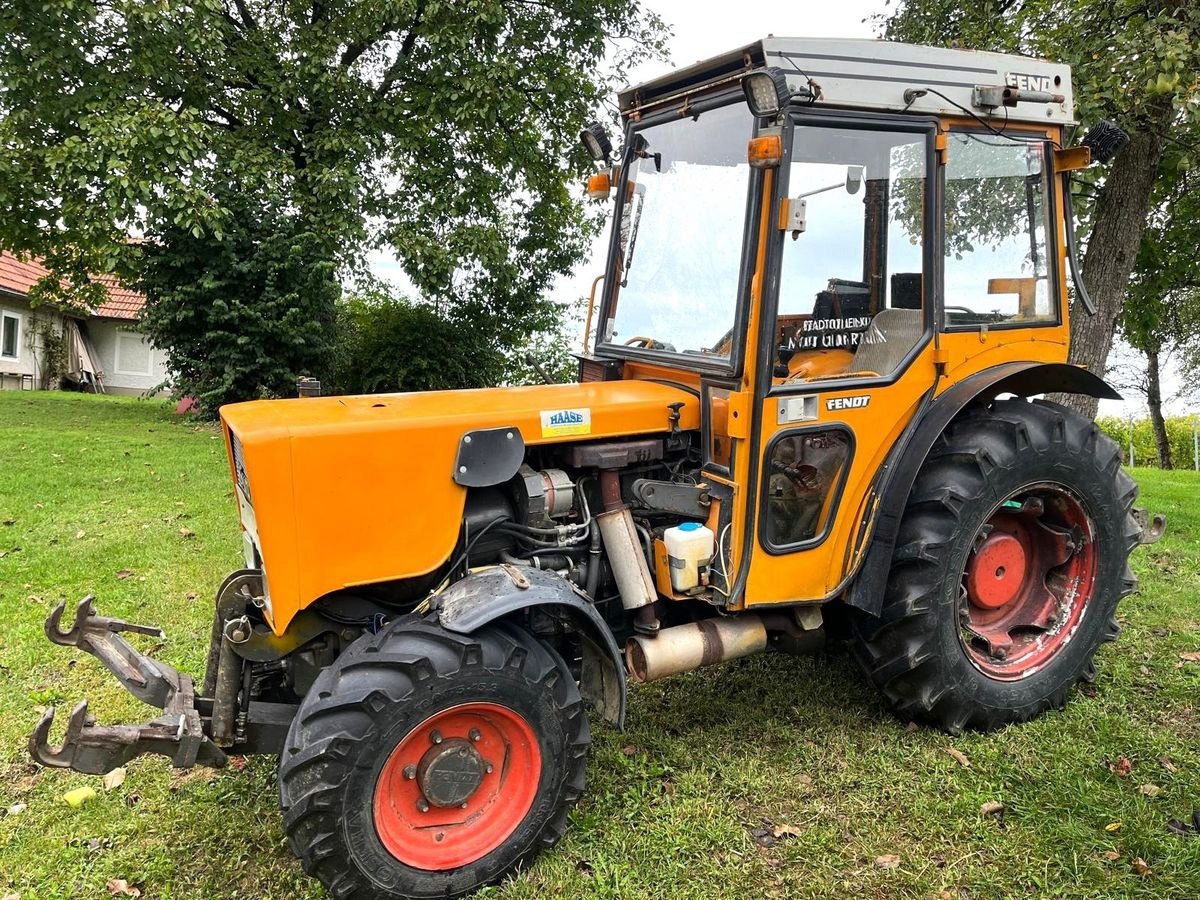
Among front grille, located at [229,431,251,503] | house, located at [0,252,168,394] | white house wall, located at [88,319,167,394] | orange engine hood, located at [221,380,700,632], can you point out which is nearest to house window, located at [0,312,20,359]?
house, located at [0,252,168,394]

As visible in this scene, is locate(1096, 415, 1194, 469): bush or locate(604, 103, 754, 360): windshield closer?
locate(604, 103, 754, 360): windshield

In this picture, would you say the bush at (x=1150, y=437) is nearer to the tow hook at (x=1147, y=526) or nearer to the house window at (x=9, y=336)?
the tow hook at (x=1147, y=526)

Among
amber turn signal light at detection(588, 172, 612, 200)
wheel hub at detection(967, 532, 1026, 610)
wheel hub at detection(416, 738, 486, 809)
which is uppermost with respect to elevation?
amber turn signal light at detection(588, 172, 612, 200)

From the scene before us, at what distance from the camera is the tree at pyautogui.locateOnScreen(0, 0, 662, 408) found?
1016 centimetres

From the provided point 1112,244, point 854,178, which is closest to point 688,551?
point 854,178

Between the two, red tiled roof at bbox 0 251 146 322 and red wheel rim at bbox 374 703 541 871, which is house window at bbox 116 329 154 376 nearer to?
red tiled roof at bbox 0 251 146 322

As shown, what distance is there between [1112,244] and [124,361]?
24.5 meters

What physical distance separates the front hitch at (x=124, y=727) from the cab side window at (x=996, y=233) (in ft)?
10.0

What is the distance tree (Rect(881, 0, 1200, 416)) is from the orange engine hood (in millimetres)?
4816

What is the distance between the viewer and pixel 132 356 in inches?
956

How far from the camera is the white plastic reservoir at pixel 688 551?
10.3ft

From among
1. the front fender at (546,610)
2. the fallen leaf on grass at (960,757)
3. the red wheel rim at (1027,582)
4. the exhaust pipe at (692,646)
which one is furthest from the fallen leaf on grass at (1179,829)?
the front fender at (546,610)

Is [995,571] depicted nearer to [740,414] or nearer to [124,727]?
[740,414]

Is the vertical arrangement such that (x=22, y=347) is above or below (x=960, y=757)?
above
